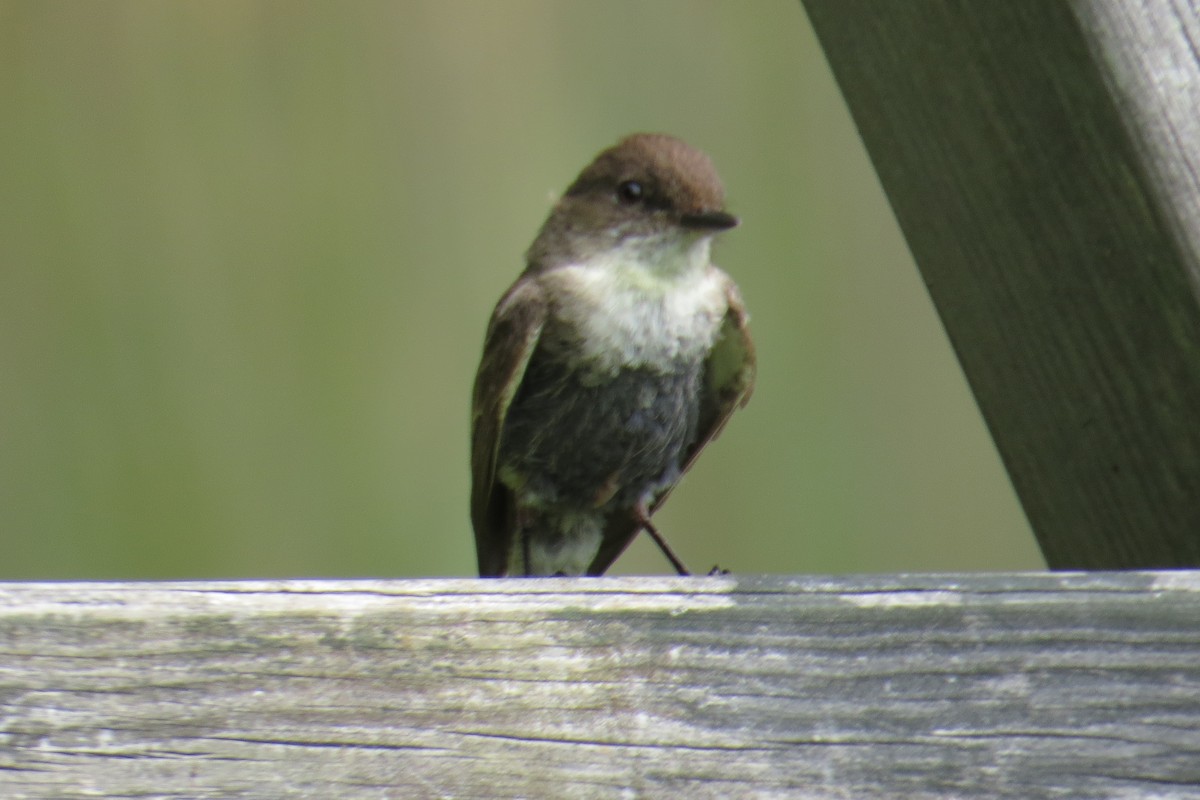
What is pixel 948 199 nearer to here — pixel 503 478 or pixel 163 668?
pixel 163 668

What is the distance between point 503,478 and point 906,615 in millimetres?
1779

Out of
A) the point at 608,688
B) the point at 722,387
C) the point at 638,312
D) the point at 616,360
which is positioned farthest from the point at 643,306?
the point at 608,688

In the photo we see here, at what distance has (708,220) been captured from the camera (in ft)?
9.12

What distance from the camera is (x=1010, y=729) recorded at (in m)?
1.16

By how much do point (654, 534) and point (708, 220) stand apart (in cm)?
→ 60

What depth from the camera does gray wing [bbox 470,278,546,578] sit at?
2.61m

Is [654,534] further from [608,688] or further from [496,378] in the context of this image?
[608,688]

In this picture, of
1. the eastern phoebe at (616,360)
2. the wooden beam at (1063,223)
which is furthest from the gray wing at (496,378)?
the wooden beam at (1063,223)

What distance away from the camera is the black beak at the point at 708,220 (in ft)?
8.97

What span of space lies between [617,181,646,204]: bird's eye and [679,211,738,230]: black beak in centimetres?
12

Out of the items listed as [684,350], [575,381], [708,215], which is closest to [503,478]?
[575,381]

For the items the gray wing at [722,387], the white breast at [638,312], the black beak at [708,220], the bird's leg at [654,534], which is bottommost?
the bird's leg at [654,534]

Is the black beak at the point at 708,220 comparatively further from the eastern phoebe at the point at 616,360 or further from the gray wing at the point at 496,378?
the gray wing at the point at 496,378

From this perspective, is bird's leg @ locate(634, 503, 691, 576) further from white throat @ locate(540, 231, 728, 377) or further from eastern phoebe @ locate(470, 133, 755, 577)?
white throat @ locate(540, 231, 728, 377)
